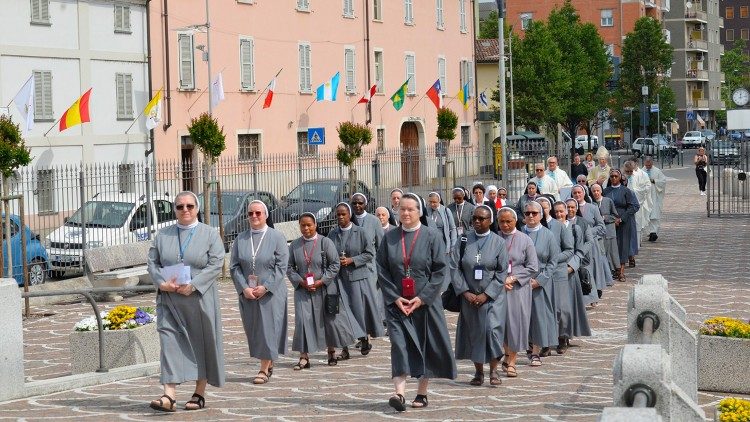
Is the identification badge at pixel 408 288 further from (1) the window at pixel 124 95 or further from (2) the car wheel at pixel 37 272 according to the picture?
(1) the window at pixel 124 95

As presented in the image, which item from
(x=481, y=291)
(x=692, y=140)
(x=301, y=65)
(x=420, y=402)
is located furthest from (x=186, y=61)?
(x=692, y=140)

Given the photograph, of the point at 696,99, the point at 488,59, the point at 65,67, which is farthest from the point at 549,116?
the point at 696,99

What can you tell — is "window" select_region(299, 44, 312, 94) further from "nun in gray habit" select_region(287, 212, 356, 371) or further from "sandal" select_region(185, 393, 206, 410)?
"sandal" select_region(185, 393, 206, 410)

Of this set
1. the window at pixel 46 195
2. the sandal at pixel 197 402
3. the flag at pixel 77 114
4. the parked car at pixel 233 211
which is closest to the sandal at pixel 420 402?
the sandal at pixel 197 402

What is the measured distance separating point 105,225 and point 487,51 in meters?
51.6

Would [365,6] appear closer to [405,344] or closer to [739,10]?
[405,344]

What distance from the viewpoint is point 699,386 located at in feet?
41.9

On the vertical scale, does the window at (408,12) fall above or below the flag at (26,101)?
above

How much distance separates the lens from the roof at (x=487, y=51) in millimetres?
74250

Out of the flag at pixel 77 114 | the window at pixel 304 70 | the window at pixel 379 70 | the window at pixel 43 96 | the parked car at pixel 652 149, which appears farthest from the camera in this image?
the parked car at pixel 652 149

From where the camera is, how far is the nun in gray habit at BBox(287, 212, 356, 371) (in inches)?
605

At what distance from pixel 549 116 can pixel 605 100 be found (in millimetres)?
9802

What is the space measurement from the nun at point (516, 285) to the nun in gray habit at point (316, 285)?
6.84ft

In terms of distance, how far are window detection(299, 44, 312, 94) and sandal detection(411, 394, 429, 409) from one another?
1425 inches
